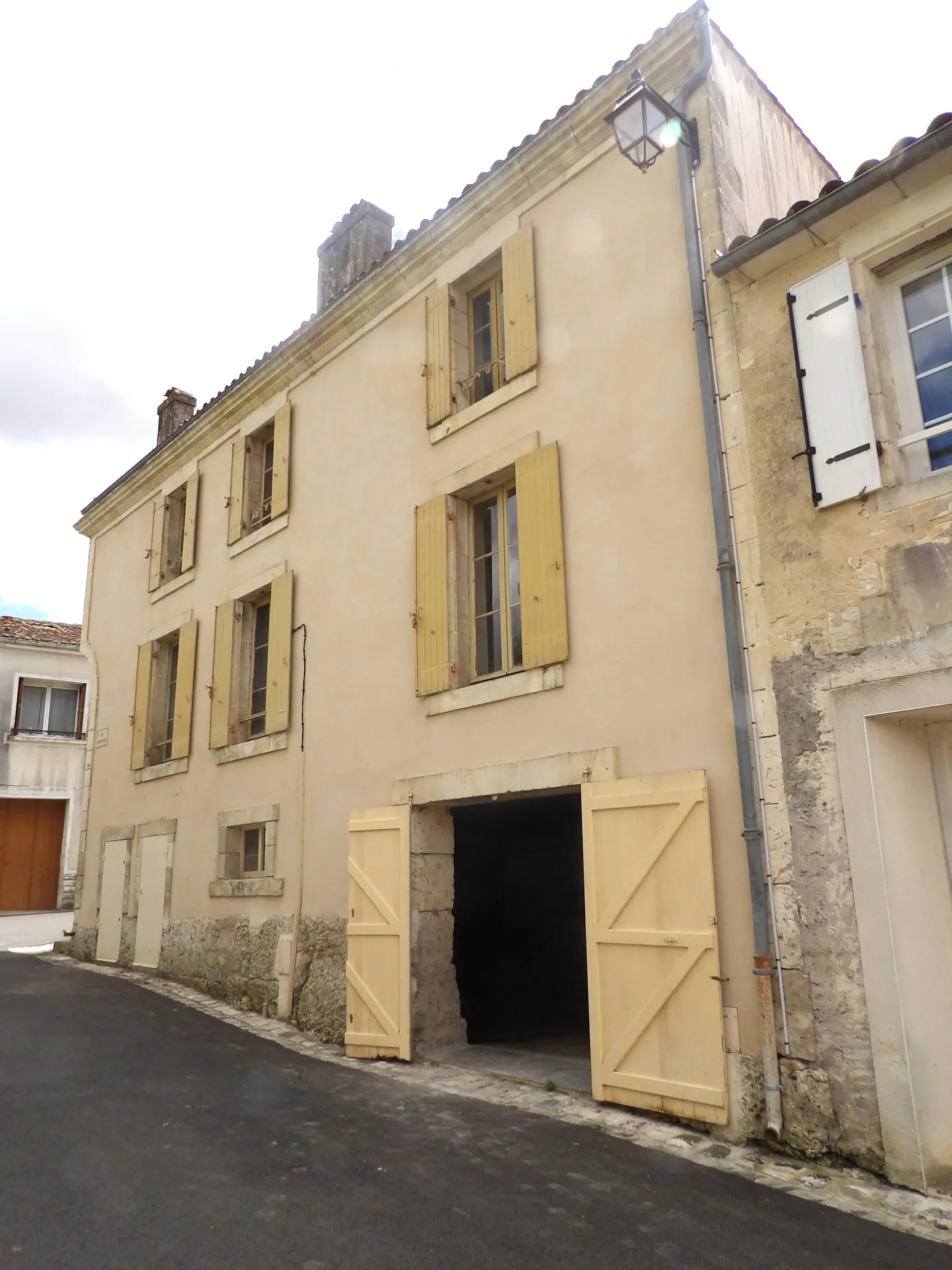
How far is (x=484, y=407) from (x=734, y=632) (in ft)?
9.73

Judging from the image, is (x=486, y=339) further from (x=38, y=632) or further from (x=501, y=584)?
(x=38, y=632)

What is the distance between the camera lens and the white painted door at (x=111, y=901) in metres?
10.8

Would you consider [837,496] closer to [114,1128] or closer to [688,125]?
[688,125]

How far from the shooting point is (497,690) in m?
6.54

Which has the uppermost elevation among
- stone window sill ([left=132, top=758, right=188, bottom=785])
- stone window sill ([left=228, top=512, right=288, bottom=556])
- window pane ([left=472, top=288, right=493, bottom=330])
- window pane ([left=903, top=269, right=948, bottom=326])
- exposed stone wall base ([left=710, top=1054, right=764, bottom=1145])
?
window pane ([left=472, top=288, right=493, bottom=330])

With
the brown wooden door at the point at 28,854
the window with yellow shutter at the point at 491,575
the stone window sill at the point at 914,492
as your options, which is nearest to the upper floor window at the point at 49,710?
the brown wooden door at the point at 28,854

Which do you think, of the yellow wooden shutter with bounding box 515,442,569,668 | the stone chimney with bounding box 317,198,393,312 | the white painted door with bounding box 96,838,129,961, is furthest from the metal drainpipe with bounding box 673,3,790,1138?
the white painted door with bounding box 96,838,129,961

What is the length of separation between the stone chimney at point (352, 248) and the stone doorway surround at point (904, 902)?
701cm

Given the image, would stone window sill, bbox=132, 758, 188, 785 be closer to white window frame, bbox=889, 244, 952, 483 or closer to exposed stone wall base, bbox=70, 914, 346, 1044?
exposed stone wall base, bbox=70, 914, 346, 1044

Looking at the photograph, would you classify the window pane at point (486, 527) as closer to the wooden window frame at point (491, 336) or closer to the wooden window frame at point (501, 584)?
the wooden window frame at point (501, 584)

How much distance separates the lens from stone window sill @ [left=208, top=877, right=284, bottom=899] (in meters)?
8.37

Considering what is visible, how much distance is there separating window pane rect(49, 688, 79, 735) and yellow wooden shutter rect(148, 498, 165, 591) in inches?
372

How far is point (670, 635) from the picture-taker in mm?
5594

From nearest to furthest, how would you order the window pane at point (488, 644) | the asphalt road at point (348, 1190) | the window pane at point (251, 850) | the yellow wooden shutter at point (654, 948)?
1. the asphalt road at point (348, 1190)
2. the yellow wooden shutter at point (654, 948)
3. the window pane at point (488, 644)
4. the window pane at point (251, 850)
